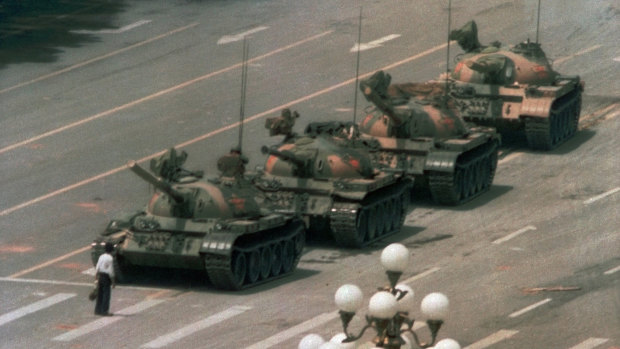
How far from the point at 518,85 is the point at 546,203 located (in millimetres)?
7834

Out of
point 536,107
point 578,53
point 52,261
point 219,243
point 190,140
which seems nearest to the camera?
point 219,243

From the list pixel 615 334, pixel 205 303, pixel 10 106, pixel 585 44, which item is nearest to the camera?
pixel 615 334

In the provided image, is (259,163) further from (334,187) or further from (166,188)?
(166,188)

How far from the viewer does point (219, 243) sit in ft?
127

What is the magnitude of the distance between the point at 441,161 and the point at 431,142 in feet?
2.82

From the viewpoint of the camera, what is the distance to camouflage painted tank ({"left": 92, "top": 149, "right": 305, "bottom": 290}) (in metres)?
38.9

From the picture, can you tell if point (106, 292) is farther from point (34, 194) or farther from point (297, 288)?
point (34, 194)

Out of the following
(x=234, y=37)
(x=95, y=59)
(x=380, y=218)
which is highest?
(x=380, y=218)

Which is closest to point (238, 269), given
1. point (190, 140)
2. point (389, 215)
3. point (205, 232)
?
point (205, 232)

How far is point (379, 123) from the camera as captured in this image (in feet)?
160

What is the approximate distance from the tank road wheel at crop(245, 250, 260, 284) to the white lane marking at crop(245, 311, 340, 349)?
2.85m

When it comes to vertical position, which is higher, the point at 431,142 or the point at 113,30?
the point at 431,142

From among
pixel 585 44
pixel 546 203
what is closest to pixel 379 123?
pixel 546 203

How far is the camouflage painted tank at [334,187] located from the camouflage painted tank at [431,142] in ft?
7.06
